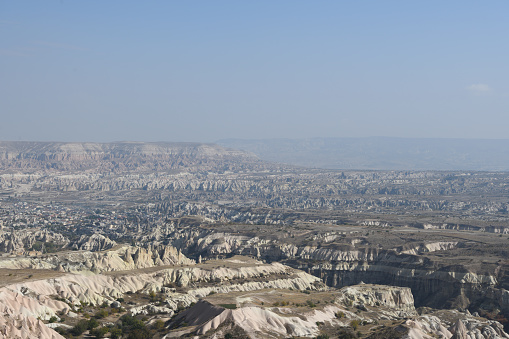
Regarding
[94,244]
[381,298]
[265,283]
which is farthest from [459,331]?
[94,244]

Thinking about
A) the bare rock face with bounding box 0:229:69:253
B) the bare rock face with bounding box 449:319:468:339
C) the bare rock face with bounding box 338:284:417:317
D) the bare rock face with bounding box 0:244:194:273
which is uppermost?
the bare rock face with bounding box 449:319:468:339

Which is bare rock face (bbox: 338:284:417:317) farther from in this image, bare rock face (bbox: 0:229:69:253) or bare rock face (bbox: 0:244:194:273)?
bare rock face (bbox: 0:229:69:253)

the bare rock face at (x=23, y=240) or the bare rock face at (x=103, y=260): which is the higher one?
the bare rock face at (x=103, y=260)

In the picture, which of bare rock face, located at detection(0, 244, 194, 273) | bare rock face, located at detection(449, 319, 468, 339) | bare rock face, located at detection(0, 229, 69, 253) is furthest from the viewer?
bare rock face, located at detection(0, 229, 69, 253)

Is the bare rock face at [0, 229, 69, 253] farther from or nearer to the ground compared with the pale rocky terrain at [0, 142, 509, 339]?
nearer to the ground

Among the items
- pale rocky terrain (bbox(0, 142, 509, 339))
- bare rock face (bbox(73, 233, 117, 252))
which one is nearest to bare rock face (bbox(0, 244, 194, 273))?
pale rocky terrain (bbox(0, 142, 509, 339))

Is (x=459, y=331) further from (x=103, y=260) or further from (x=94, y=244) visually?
(x=94, y=244)

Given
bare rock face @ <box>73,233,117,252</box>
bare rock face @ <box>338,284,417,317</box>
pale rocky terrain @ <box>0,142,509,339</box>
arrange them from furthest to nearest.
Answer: bare rock face @ <box>73,233,117,252</box> → bare rock face @ <box>338,284,417,317</box> → pale rocky terrain @ <box>0,142,509,339</box>

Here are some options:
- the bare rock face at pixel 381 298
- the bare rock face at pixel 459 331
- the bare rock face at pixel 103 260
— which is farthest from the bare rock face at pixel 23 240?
the bare rock face at pixel 459 331

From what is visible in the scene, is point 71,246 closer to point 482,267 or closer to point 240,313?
point 482,267

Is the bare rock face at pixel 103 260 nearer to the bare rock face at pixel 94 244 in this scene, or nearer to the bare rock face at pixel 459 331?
the bare rock face at pixel 94 244

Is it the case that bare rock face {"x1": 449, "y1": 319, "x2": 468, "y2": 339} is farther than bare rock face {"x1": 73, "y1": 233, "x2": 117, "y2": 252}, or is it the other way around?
bare rock face {"x1": 73, "y1": 233, "x2": 117, "y2": 252}
